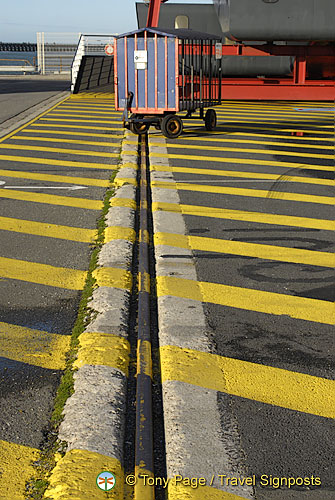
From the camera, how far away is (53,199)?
29.1ft

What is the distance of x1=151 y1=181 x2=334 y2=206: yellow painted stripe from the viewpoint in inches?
349

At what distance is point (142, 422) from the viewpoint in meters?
3.51

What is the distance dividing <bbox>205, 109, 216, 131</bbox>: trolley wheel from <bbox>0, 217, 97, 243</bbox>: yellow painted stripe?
28.1 feet

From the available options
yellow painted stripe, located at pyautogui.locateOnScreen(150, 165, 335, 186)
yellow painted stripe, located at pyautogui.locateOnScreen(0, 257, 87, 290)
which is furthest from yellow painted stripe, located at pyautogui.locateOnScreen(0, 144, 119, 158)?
yellow painted stripe, located at pyautogui.locateOnScreen(0, 257, 87, 290)

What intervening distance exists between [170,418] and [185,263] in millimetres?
2684

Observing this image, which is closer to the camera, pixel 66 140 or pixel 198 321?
pixel 198 321

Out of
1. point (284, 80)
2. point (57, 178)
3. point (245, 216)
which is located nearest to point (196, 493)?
point (245, 216)

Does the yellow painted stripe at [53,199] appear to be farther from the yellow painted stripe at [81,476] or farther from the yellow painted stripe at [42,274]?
the yellow painted stripe at [81,476]

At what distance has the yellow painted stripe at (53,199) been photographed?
8578 millimetres

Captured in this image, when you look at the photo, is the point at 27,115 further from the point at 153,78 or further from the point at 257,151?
the point at 257,151

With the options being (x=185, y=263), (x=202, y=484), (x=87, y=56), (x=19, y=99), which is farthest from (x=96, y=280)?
(x=87, y=56)

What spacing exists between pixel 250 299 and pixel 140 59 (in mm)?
9965

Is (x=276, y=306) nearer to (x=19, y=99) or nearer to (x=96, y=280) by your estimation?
(x=96, y=280)

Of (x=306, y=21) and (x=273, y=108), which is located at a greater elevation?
(x=306, y=21)
